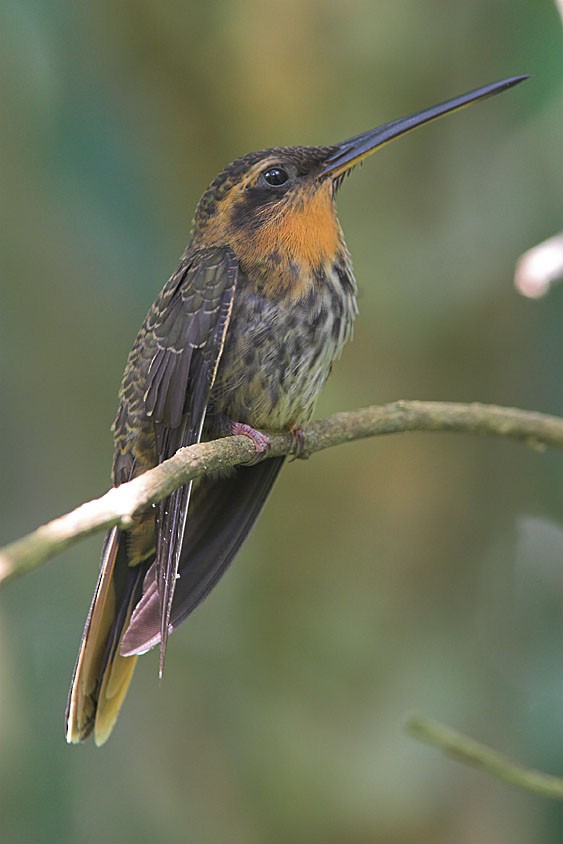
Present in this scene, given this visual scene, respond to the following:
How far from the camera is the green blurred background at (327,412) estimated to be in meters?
3.73

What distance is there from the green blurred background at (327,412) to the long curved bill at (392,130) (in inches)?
44.2

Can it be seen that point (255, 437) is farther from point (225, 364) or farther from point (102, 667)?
point (102, 667)

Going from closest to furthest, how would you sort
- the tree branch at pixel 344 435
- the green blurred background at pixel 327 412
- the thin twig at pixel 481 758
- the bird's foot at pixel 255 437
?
the tree branch at pixel 344 435
the thin twig at pixel 481 758
the bird's foot at pixel 255 437
the green blurred background at pixel 327 412

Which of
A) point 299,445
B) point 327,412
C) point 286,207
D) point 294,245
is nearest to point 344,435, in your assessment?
point 299,445

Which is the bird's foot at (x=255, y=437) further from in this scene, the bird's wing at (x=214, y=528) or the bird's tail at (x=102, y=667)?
the bird's tail at (x=102, y=667)

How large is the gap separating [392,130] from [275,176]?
0.34m

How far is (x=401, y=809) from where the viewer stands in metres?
3.57

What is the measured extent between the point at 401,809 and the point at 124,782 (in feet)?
3.49

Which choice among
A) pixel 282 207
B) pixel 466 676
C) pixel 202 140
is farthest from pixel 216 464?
pixel 202 140

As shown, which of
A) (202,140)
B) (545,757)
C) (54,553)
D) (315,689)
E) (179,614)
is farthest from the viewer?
(202,140)

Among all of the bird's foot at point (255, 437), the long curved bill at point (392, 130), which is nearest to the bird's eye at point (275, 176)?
the long curved bill at point (392, 130)

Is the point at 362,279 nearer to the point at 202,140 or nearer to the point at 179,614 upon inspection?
the point at 202,140

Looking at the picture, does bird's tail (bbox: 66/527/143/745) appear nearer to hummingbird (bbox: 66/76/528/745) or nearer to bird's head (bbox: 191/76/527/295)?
hummingbird (bbox: 66/76/528/745)

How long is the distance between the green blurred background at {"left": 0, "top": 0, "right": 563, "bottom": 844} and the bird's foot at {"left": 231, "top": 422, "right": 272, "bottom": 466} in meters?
1.28
